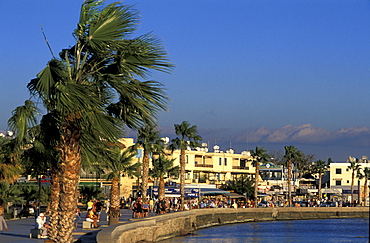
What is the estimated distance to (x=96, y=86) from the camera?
1523 cm

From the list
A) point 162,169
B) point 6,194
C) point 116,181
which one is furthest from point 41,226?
point 162,169

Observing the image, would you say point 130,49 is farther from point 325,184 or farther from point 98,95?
point 325,184

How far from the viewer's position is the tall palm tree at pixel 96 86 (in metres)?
14.5

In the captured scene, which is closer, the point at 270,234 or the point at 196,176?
the point at 270,234

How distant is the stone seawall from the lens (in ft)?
93.3

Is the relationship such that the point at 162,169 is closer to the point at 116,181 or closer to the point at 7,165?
the point at 116,181

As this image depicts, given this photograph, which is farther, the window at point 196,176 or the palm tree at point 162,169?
the window at point 196,176

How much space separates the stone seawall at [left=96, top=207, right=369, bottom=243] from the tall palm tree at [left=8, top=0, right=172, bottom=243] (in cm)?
700

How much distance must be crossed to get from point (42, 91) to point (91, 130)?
1.51m

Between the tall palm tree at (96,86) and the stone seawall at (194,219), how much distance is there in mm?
6997

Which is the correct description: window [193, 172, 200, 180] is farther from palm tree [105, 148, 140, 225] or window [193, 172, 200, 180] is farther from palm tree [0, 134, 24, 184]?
palm tree [0, 134, 24, 184]

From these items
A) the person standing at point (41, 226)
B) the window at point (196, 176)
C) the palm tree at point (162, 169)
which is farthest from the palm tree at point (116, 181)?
the window at point (196, 176)

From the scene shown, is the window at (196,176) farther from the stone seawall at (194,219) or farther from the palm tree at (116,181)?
the palm tree at (116,181)

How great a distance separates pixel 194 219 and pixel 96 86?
132ft
